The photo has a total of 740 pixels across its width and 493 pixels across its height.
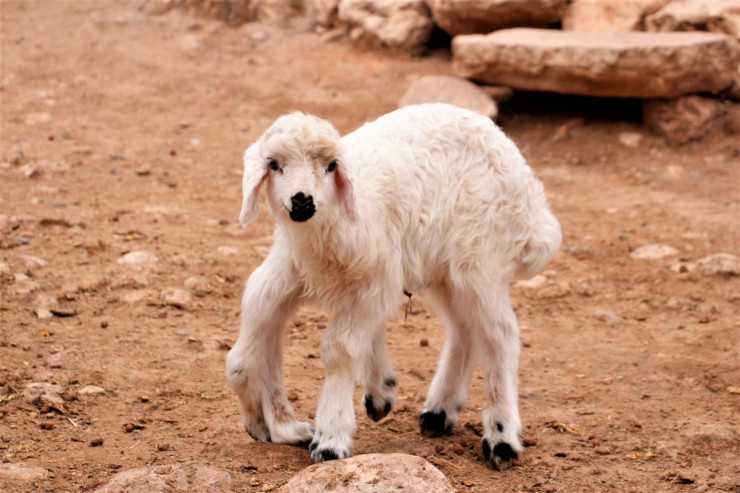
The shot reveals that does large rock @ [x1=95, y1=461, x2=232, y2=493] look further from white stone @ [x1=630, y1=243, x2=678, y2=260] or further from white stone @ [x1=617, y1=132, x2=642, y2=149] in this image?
white stone @ [x1=617, y1=132, x2=642, y2=149]

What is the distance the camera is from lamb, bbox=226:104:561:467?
437 cm

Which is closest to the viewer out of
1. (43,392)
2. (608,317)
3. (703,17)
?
(43,392)

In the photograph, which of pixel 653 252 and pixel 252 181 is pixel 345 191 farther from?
pixel 653 252

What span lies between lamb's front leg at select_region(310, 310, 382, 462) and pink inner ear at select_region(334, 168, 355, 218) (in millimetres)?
567

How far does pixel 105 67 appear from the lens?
12.4 metres

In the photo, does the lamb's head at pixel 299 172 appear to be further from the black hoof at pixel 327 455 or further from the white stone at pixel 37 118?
the white stone at pixel 37 118

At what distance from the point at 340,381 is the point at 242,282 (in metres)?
2.81

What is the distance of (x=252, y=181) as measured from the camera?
433 cm

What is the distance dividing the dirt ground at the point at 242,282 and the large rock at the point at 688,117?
0.50 feet

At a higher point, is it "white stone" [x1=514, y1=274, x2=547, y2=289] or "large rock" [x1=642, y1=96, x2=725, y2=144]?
"large rock" [x1=642, y1=96, x2=725, y2=144]

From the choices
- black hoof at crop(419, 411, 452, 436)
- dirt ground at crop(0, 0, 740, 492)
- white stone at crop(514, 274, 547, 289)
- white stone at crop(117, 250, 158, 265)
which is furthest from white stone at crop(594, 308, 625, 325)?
white stone at crop(117, 250, 158, 265)

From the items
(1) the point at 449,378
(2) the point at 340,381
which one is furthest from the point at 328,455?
(1) the point at 449,378

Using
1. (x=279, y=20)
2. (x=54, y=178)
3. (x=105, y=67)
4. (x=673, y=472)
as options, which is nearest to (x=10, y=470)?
(x=673, y=472)

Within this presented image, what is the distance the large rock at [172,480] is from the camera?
412 centimetres
